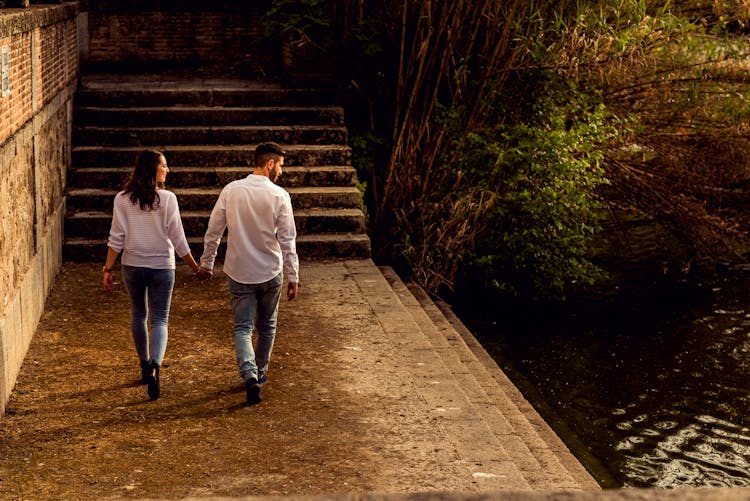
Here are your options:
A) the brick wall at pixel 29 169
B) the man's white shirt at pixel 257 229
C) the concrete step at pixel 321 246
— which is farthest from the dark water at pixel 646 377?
the brick wall at pixel 29 169

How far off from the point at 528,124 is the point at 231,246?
20.5ft

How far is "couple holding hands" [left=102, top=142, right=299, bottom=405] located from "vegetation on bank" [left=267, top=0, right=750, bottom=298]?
5010mm

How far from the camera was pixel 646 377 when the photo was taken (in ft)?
31.8

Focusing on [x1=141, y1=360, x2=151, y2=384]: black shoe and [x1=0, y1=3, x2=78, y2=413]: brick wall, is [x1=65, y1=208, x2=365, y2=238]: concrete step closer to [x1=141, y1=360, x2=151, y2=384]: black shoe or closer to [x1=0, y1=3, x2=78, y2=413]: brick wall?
[x1=0, y1=3, x2=78, y2=413]: brick wall

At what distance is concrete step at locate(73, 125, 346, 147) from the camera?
481 inches

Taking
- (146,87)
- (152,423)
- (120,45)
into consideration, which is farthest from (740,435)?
(120,45)

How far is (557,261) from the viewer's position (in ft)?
39.1

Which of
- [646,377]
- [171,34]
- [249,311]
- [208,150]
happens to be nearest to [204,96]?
[208,150]

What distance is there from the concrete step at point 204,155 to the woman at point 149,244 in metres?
5.08

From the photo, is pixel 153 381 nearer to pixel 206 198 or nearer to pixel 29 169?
pixel 29 169

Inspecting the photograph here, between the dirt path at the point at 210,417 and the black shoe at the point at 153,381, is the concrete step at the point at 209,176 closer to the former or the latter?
the dirt path at the point at 210,417

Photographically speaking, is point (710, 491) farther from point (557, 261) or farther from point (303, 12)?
point (303, 12)

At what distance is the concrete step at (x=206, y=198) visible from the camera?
11188 mm

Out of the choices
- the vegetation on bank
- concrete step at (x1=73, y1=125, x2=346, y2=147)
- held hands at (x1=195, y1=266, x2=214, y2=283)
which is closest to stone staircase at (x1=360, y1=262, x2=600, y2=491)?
held hands at (x1=195, y1=266, x2=214, y2=283)
